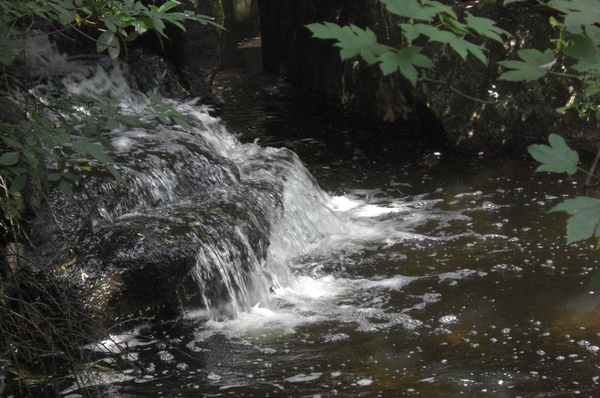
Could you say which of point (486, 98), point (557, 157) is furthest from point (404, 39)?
point (486, 98)

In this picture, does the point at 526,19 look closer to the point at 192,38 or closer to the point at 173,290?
the point at 192,38

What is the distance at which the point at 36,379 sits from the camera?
11.2 ft

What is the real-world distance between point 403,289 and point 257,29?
12.6 m

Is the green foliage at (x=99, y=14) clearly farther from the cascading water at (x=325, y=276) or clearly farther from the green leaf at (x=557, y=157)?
the green leaf at (x=557, y=157)

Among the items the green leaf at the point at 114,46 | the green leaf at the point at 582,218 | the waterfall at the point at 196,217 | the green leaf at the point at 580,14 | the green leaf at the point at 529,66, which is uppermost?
the green leaf at the point at 114,46

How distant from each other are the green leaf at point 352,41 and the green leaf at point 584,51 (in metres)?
0.34

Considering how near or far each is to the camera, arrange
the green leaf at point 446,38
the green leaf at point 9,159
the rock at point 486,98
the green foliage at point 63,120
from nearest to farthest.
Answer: the green leaf at point 446,38 → the green leaf at point 9,159 → the green foliage at point 63,120 → the rock at point 486,98

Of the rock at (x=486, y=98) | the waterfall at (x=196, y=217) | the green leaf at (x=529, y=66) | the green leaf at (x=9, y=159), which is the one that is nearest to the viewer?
the green leaf at (x=529, y=66)

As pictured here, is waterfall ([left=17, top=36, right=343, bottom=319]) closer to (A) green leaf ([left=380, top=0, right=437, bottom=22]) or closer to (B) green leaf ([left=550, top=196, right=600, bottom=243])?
(A) green leaf ([left=380, top=0, right=437, bottom=22])

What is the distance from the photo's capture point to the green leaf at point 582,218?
128 centimetres

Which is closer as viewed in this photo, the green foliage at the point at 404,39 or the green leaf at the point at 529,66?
the green foliage at the point at 404,39

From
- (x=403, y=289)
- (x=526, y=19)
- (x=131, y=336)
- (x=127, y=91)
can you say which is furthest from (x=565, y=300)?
(x=127, y=91)

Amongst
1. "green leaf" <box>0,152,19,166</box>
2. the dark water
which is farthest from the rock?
"green leaf" <box>0,152,19,166</box>

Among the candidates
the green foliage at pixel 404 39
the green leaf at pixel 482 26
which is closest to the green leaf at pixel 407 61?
the green foliage at pixel 404 39
